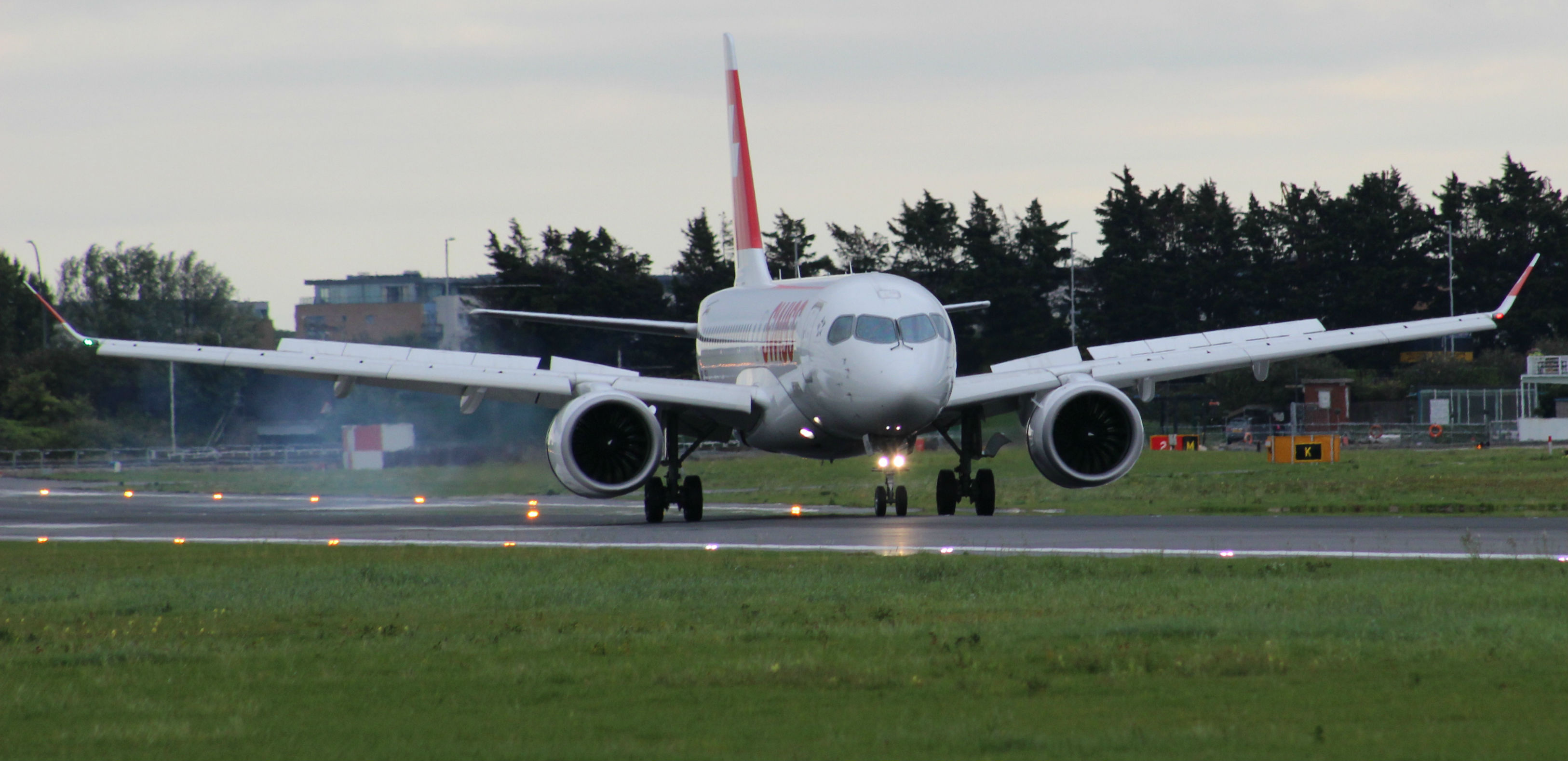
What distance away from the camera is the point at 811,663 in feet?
37.8

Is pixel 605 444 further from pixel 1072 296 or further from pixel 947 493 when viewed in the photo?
pixel 1072 296

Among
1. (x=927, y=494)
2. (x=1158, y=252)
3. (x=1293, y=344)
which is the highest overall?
(x=1158, y=252)

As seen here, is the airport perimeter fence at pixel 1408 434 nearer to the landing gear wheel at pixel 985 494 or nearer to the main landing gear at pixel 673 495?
the landing gear wheel at pixel 985 494

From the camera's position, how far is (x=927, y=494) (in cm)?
3994

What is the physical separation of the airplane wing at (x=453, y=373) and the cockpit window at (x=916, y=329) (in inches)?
159

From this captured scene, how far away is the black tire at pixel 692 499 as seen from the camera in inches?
1193

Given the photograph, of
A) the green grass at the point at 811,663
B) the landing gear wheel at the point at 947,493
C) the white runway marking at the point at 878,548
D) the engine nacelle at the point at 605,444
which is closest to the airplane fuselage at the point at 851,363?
the landing gear wheel at the point at 947,493

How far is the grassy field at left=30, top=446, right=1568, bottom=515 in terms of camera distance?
106 ft

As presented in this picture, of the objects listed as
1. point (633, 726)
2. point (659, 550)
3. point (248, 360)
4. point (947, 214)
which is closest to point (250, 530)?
point (248, 360)

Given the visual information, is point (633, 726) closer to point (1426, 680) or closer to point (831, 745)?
point (831, 745)

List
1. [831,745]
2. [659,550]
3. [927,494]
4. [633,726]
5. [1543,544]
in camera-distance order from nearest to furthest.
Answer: [831,745] → [633,726] → [1543,544] → [659,550] → [927,494]

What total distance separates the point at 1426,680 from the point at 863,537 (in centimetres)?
1380

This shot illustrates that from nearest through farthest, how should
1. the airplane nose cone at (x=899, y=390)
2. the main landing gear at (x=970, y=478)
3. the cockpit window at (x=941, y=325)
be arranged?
1. the airplane nose cone at (x=899, y=390)
2. the cockpit window at (x=941, y=325)
3. the main landing gear at (x=970, y=478)

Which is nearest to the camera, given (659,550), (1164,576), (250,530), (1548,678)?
(1548,678)
